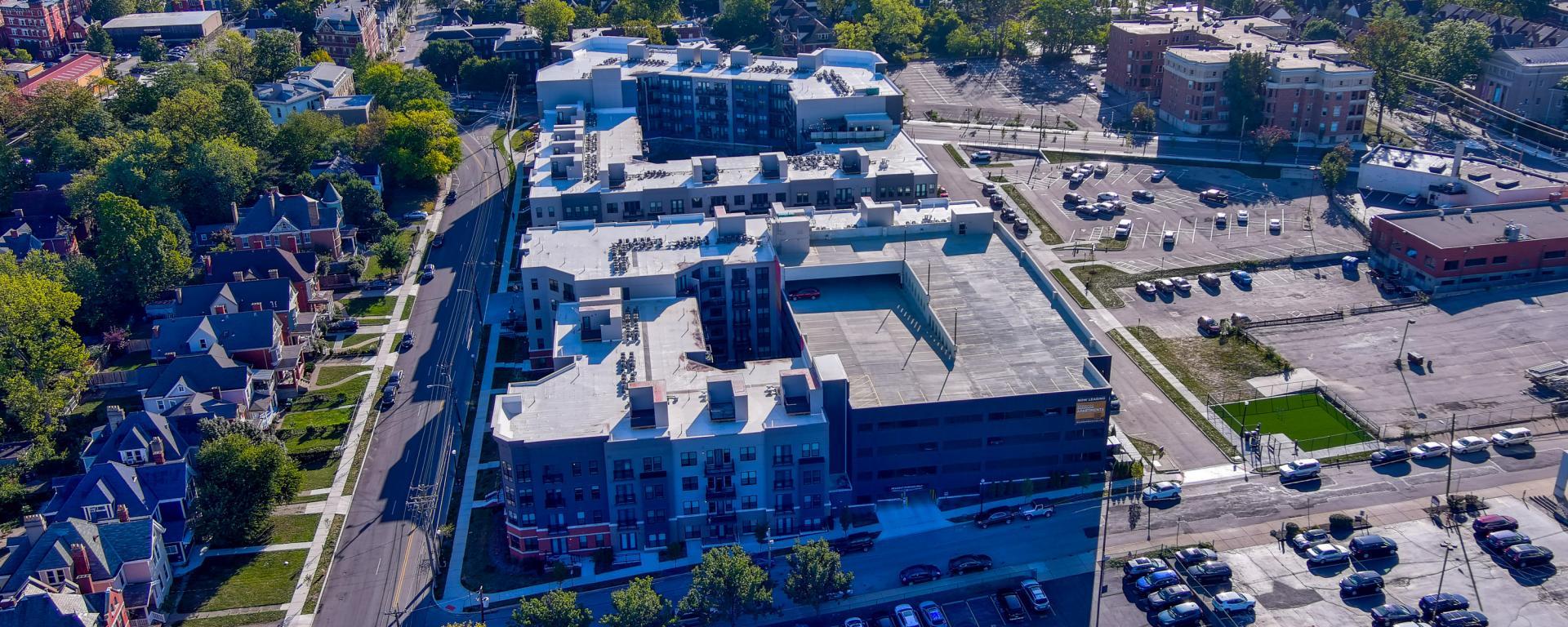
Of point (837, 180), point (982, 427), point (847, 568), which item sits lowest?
point (847, 568)

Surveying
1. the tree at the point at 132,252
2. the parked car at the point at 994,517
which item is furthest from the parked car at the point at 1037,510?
the tree at the point at 132,252

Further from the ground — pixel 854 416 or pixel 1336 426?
pixel 854 416

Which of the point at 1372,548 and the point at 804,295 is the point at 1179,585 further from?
the point at 804,295

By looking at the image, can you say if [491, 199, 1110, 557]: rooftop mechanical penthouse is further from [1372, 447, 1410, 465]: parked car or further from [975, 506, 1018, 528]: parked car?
[1372, 447, 1410, 465]: parked car

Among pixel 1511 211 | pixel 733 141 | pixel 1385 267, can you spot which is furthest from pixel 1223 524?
pixel 733 141

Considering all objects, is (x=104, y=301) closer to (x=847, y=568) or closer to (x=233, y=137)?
(x=233, y=137)
